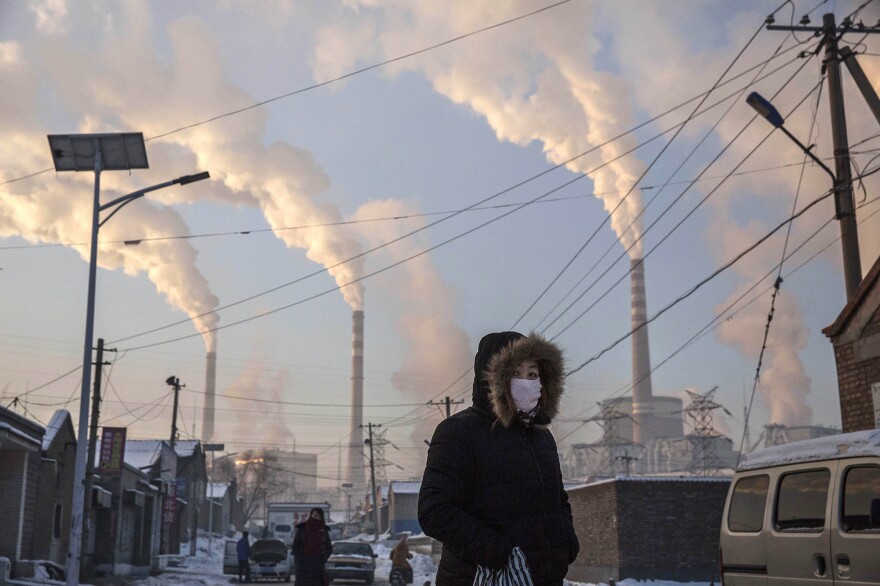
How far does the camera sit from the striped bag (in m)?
3.65

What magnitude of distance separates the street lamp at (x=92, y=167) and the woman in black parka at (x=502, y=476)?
1834 cm

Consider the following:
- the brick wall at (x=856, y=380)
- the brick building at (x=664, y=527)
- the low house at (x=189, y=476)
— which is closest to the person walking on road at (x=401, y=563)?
the brick building at (x=664, y=527)

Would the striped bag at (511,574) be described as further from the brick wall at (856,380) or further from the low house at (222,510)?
the low house at (222,510)

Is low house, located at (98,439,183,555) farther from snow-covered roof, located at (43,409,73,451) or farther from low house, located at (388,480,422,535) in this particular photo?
low house, located at (388,480,422,535)

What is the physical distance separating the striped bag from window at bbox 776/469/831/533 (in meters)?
5.54

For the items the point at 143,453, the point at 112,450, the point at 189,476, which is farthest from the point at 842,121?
the point at 189,476

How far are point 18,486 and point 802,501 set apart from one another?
24257mm

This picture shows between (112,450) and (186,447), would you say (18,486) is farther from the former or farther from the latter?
(186,447)

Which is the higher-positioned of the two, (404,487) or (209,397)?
(209,397)

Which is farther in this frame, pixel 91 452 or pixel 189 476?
pixel 189 476

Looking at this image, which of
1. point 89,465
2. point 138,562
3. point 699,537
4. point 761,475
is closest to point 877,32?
point 761,475

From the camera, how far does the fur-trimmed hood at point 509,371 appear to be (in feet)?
12.9

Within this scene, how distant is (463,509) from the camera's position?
380 centimetres

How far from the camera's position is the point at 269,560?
112 feet
